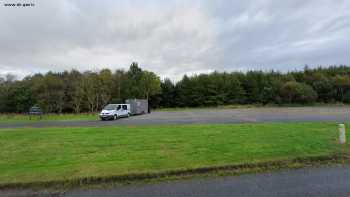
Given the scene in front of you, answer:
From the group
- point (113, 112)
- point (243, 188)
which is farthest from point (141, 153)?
point (113, 112)

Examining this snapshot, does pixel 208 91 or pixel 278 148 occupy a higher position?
pixel 208 91

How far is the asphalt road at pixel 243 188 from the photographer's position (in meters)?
3.93

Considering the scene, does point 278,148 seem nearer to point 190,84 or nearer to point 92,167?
point 92,167

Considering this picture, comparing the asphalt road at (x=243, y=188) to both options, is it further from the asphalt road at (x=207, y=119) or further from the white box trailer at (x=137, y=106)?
the white box trailer at (x=137, y=106)

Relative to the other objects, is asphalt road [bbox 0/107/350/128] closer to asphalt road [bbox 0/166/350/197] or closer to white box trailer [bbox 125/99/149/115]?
white box trailer [bbox 125/99/149/115]

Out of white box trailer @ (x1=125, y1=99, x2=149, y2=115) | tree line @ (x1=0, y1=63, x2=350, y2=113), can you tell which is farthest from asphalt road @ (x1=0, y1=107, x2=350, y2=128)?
tree line @ (x1=0, y1=63, x2=350, y2=113)

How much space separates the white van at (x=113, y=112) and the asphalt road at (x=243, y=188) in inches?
745

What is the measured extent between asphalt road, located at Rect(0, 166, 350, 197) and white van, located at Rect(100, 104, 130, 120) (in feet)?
62.1

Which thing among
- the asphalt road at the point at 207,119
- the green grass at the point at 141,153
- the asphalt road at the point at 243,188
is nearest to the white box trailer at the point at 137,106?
the asphalt road at the point at 207,119

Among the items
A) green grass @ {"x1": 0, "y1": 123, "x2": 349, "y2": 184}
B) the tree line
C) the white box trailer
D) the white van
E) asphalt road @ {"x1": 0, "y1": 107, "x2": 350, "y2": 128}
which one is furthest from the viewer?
the tree line

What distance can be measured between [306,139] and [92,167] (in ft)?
23.4

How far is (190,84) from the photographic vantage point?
Answer: 64.7 metres

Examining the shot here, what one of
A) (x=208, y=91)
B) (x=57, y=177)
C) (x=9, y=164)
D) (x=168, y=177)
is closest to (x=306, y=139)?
(x=168, y=177)

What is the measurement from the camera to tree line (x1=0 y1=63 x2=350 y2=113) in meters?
48.8
